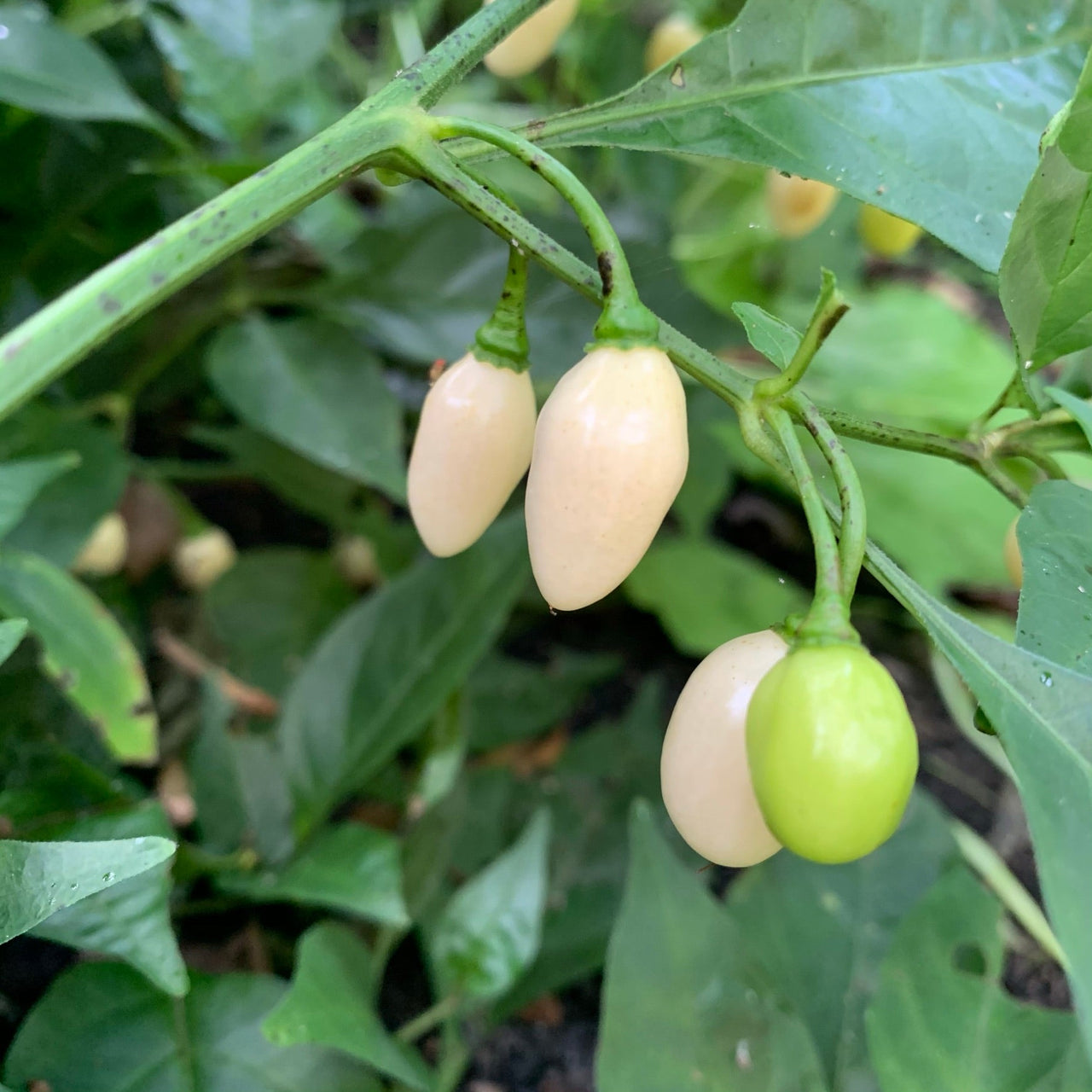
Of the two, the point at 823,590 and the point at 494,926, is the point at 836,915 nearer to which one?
the point at 494,926

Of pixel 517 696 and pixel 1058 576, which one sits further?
pixel 517 696

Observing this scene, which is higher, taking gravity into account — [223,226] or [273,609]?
[223,226]

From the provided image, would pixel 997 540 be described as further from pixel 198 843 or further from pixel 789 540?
pixel 198 843

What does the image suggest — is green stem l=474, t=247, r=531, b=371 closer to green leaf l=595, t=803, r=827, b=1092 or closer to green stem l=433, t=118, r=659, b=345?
green stem l=433, t=118, r=659, b=345

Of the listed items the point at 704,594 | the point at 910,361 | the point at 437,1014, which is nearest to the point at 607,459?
the point at 437,1014

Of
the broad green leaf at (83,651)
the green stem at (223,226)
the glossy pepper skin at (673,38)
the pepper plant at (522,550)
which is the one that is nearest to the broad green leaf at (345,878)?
Answer: the pepper plant at (522,550)

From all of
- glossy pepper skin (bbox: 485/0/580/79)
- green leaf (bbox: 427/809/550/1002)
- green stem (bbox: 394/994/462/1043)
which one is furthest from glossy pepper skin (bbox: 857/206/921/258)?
green stem (bbox: 394/994/462/1043)
